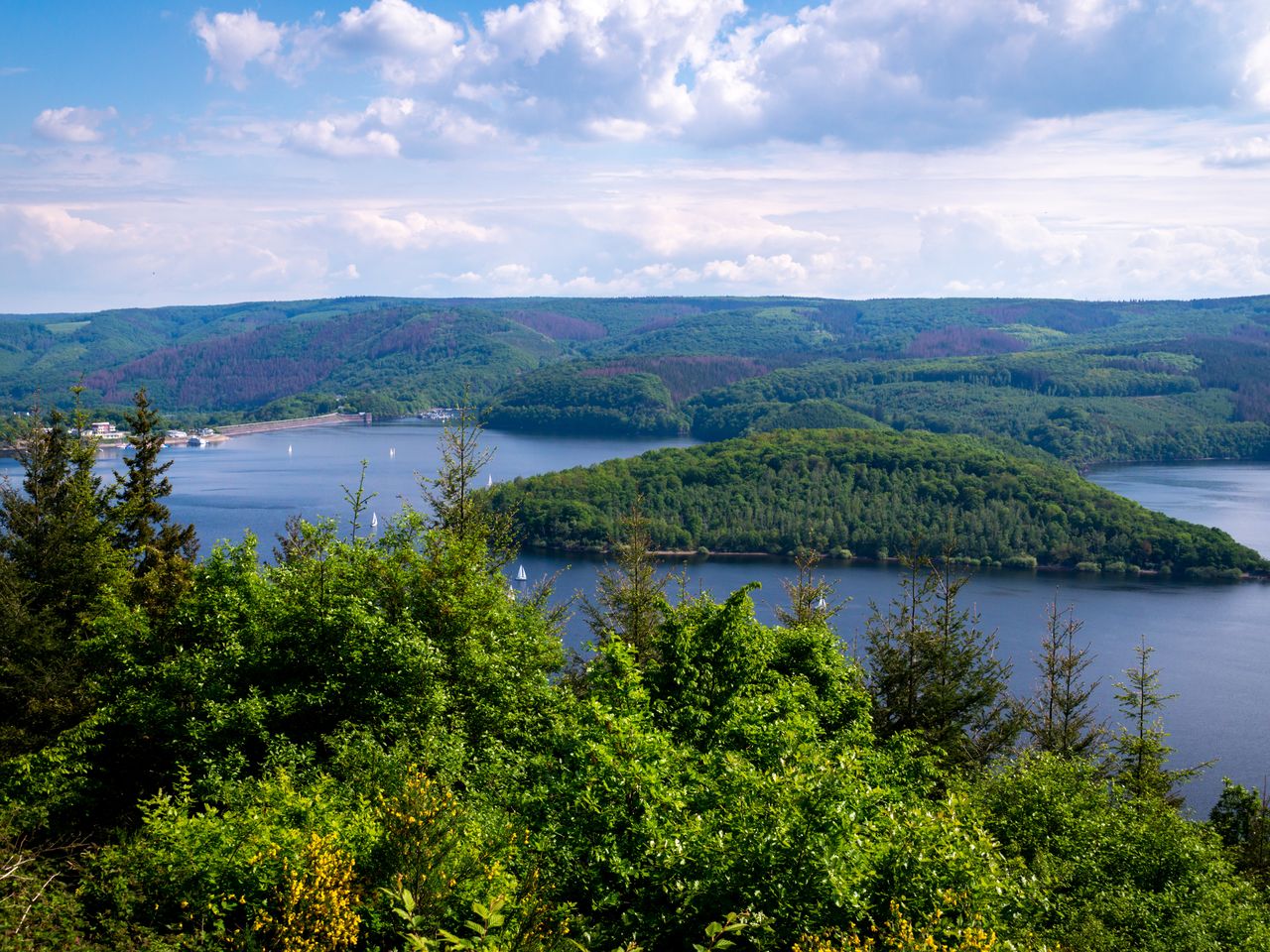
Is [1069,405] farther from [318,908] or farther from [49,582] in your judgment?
[318,908]

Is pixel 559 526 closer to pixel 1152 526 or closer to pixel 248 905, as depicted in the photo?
pixel 1152 526

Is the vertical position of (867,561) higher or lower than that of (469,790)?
lower

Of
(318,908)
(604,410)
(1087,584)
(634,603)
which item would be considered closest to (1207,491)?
(1087,584)

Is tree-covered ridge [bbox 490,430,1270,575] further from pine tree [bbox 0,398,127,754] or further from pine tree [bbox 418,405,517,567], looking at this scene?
pine tree [bbox 0,398,127,754]

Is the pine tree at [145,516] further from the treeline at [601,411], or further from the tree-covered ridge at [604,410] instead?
the tree-covered ridge at [604,410]

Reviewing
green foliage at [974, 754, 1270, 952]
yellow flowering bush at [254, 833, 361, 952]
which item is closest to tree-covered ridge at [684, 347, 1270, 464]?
green foliage at [974, 754, 1270, 952]

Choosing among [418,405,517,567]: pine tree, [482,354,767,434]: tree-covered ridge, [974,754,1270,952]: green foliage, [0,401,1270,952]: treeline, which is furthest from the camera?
[482,354,767,434]: tree-covered ridge
